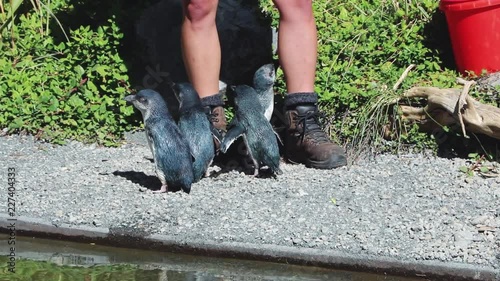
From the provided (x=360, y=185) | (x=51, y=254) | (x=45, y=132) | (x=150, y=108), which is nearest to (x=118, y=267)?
(x=51, y=254)

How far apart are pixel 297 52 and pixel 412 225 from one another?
127 cm

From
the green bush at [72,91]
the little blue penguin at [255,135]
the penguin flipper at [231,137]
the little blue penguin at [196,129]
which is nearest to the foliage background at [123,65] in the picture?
the green bush at [72,91]

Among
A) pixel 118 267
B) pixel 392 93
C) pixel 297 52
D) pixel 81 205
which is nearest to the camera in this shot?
pixel 118 267

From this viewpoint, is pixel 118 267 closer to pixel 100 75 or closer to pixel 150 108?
pixel 150 108

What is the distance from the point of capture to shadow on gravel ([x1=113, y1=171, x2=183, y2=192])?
18.2ft

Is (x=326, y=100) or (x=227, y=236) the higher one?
(x=326, y=100)

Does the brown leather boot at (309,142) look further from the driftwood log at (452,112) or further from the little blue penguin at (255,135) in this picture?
the driftwood log at (452,112)

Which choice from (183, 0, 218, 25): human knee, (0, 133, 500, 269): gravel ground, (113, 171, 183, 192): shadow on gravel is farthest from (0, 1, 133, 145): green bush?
(183, 0, 218, 25): human knee

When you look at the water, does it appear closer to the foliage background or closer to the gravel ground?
the gravel ground

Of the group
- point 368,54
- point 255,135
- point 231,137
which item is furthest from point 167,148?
point 368,54

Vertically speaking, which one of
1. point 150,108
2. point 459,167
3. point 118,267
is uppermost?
point 150,108

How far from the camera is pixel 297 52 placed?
5648 mm

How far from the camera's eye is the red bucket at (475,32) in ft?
20.4

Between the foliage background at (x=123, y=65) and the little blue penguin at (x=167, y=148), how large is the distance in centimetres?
96
